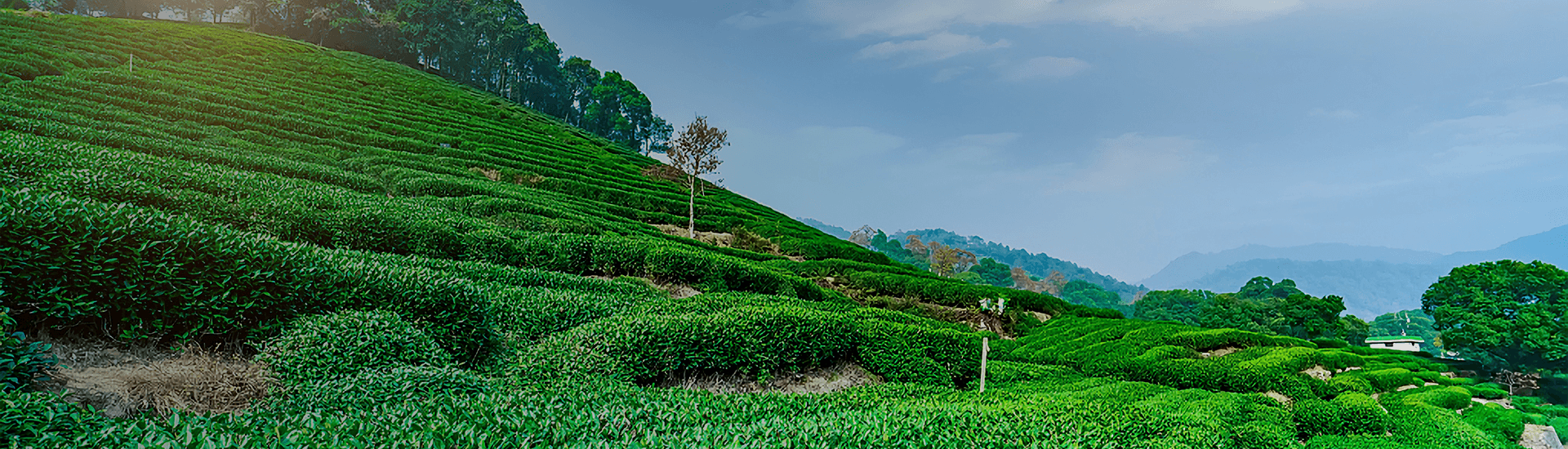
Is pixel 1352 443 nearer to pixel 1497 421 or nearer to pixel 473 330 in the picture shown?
pixel 1497 421

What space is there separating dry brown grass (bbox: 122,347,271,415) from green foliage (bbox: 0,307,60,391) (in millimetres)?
595

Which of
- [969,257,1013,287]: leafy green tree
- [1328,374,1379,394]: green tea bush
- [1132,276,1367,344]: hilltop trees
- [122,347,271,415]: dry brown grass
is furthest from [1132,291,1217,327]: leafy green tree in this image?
[122,347,271,415]: dry brown grass

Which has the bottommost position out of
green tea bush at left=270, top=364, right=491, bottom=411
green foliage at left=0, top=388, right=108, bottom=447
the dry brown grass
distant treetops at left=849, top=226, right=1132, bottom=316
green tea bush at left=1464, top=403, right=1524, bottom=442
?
distant treetops at left=849, top=226, right=1132, bottom=316

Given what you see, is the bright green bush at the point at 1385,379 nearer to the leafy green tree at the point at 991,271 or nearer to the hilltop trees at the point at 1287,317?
the hilltop trees at the point at 1287,317

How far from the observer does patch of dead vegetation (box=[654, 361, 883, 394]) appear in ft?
26.3

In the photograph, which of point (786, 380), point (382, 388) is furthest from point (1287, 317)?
point (382, 388)

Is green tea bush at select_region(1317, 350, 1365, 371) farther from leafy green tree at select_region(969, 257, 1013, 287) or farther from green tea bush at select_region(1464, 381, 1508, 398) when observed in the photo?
leafy green tree at select_region(969, 257, 1013, 287)

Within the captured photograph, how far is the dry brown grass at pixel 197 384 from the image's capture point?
207 inches

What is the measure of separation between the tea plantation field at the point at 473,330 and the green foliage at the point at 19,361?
0.08 metres

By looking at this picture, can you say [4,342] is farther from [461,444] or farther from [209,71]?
[209,71]

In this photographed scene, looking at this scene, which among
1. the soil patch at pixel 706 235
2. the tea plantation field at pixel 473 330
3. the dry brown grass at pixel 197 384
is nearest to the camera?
the tea plantation field at pixel 473 330

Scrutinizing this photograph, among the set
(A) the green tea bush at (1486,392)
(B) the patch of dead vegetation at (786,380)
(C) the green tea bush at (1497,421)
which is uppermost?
(B) the patch of dead vegetation at (786,380)

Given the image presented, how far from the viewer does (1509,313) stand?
103 feet

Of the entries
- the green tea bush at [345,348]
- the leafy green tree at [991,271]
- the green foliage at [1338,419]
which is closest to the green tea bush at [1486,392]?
the green foliage at [1338,419]
